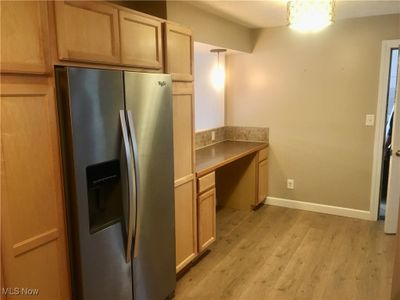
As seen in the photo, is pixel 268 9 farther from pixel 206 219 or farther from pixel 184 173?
pixel 206 219

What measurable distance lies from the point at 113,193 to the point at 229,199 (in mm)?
2656

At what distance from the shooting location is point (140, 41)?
2.01 m

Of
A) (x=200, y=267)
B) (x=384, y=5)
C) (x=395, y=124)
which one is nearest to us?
(x=200, y=267)

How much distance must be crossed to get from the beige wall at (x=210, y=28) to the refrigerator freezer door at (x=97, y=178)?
4.01 feet

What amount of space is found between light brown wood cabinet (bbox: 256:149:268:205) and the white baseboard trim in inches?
7.1

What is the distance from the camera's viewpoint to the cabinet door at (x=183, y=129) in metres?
2.42

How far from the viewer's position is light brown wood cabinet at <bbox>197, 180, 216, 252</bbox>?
111 inches

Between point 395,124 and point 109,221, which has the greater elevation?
point 395,124

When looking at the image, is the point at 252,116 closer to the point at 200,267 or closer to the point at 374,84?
the point at 374,84

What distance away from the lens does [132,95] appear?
1.86m

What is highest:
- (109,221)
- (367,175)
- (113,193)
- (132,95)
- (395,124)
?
(132,95)

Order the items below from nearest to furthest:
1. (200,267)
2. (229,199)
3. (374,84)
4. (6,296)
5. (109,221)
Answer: (6,296), (109,221), (200,267), (374,84), (229,199)

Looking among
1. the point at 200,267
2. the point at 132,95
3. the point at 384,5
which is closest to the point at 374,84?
the point at 384,5

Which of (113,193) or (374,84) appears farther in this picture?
(374,84)
